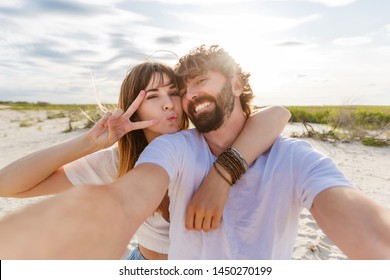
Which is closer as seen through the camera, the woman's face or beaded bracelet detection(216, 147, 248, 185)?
beaded bracelet detection(216, 147, 248, 185)

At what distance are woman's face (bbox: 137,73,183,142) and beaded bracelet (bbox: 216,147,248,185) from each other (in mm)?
604

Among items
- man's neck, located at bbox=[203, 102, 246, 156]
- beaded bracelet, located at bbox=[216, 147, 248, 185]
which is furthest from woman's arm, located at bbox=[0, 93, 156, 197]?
beaded bracelet, located at bbox=[216, 147, 248, 185]

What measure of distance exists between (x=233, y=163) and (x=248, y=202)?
244mm

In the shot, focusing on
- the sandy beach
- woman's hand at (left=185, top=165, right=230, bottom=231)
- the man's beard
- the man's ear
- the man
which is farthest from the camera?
the sandy beach

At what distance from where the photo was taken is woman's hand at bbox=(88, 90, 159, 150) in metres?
2.33

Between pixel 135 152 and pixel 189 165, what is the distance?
0.73 m

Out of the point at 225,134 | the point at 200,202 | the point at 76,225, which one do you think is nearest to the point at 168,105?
the point at 225,134

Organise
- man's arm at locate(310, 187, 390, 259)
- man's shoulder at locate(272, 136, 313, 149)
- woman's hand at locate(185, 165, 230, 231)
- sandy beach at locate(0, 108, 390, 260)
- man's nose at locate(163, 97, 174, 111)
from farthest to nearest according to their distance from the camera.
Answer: sandy beach at locate(0, 108, 390, 260), man's nose at locate(163, 97, 174, 111), man's shoulder at locate(272, 136, 313, 149), woman's hand at locate(185, 165, 230, 231), man's arm at locate(310, 187, 390, 259)

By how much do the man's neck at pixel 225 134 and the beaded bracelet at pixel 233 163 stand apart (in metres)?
0.29

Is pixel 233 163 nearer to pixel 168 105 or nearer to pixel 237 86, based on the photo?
pixel 168 105

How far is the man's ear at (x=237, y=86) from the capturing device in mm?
2595

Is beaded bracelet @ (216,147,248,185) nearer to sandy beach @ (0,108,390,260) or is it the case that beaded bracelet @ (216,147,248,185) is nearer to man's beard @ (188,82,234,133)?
man's beard @ (188,82,234,133)

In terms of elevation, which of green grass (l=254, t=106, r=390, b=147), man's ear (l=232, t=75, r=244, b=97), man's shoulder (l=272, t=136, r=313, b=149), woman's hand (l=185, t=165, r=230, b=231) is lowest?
green grass (l=254, t=106, r=390, b=147)

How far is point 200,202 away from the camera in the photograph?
1.83m
